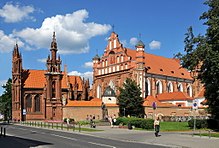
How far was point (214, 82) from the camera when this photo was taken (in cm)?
3222

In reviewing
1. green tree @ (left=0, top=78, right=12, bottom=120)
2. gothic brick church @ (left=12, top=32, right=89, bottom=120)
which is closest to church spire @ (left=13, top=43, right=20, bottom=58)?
gothic brick church @ (left=12, top=32, right=89, bottom=120)

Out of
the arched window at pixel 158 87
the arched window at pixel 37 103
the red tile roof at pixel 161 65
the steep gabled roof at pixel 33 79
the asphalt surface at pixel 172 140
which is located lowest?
the asphalt surface at pixel 172 140

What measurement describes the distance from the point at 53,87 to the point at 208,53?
5630 cm

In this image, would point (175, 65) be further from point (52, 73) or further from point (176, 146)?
point (176, 146)

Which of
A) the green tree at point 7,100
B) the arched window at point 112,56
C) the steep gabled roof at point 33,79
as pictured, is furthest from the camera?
the green tree at point 7,100

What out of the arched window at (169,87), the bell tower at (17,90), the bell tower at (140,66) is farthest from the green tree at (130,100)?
the arched window at (169,87)

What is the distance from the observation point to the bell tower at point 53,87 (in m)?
78.9

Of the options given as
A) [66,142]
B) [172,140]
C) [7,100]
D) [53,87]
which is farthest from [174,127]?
[7,100]

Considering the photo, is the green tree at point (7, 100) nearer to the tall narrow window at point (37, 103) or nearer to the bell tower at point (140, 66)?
the tall narrow window at point (37, 103)

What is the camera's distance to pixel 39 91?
80938mm

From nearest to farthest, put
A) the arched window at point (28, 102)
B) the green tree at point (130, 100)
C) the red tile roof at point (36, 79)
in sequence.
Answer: the green tree at point (130, 100) < the arched window at point (28, 102) < the red tile roof at point (36, 79)

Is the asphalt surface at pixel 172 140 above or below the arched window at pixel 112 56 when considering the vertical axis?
below

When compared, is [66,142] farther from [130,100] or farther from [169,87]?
[169,87]

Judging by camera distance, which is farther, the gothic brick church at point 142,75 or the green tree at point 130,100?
the gothic brick church at point 142,75
